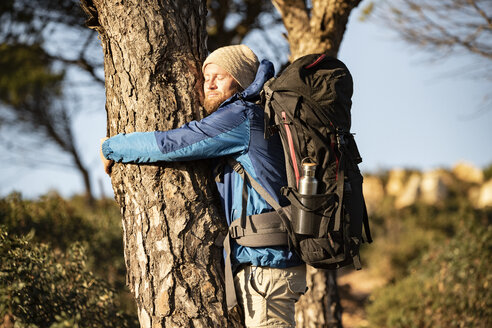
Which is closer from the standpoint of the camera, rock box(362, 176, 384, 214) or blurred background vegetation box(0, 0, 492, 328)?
blurred background vegetation box(0, 0, 492, 328)

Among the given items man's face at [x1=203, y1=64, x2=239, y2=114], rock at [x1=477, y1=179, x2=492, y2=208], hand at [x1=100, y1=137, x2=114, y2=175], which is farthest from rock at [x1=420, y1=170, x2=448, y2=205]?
hand at [x1=100, y1=137, x2=114, y2=175]

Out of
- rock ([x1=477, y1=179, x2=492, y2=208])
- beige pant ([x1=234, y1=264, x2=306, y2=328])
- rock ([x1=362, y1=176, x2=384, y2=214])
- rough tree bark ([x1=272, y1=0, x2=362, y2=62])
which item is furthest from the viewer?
rock ([x1=362, y1=176, x2=384, y2=214])

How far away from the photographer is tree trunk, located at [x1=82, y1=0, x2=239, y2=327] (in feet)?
8.20

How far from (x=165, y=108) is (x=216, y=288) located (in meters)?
0.99

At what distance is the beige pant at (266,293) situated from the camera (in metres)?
2.42

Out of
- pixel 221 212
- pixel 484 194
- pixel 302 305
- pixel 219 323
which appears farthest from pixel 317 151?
pixel 484 194

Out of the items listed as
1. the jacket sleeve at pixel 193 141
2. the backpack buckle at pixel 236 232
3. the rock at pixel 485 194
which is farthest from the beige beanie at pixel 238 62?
the rock at pixel 485 194

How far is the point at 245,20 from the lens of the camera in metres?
6.32

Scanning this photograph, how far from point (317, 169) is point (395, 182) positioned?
17.3m

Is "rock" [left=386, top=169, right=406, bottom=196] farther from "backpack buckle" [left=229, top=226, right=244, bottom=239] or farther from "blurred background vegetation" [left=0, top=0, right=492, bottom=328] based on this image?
"backpack buckle" [left=229, top=226, right=244, bottom=239]

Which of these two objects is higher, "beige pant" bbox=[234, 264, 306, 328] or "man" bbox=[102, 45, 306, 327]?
"man" bbox=[102, 45, 306, 327]

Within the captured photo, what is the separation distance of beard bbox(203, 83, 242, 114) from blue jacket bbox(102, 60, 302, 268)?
0.48 ft

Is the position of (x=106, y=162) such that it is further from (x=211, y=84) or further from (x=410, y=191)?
(x=410, y=191)

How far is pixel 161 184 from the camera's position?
2559 mm
